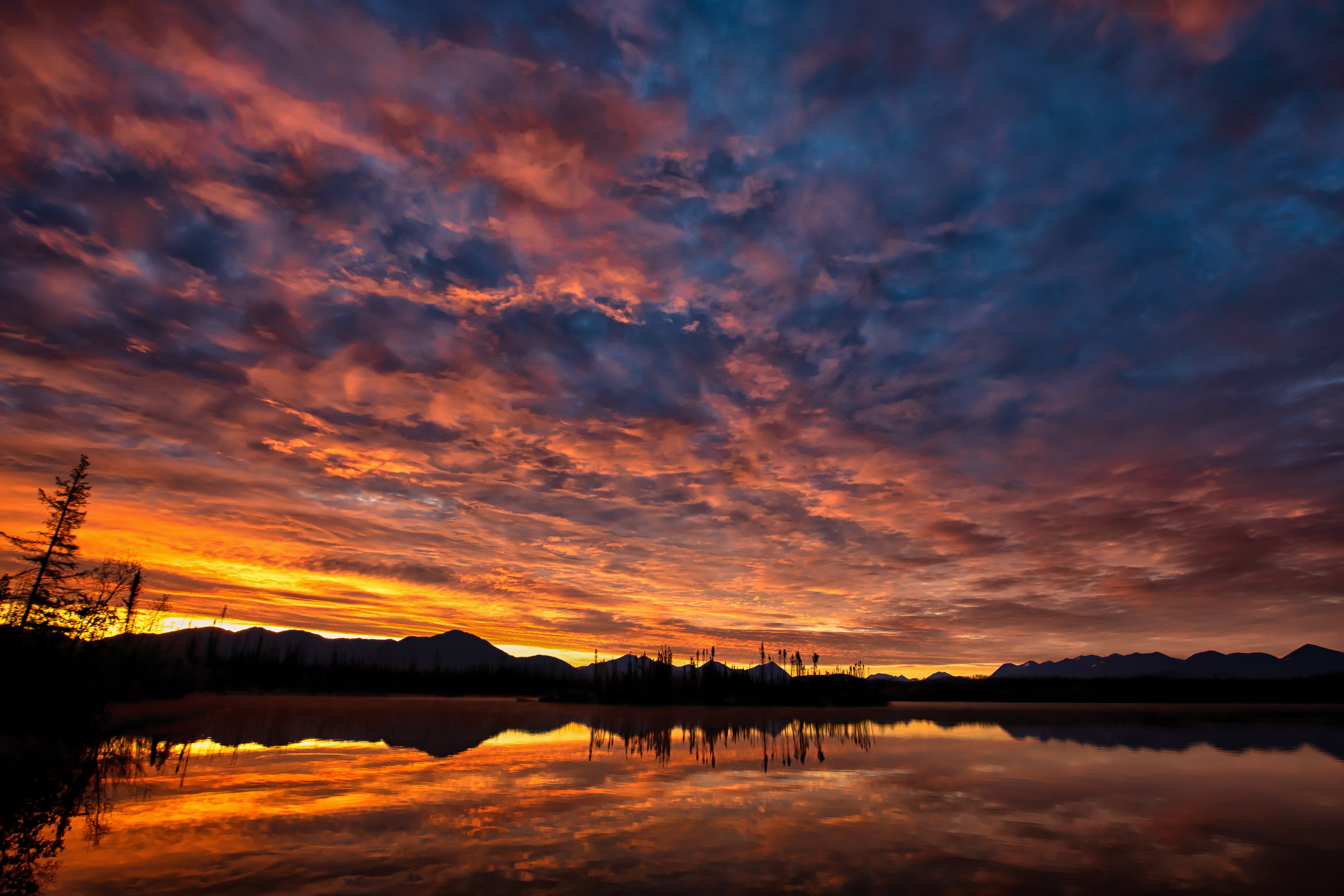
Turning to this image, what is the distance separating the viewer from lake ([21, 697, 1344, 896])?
11062 millimetres

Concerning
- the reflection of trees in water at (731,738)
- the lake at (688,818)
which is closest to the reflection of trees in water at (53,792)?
the lake at (688,818)

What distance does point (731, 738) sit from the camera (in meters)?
39.3

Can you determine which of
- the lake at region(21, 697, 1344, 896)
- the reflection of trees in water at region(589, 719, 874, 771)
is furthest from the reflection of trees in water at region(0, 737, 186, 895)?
the reflection of trees in water at region(589, 719, 874, 771)

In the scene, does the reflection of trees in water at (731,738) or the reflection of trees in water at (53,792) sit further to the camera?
the reflection of trees in water at (731,738)

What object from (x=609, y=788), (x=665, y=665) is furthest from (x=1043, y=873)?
(x=665, y=665)

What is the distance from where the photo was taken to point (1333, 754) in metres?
33.0

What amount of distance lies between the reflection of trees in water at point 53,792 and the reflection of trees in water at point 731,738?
58.2 feet

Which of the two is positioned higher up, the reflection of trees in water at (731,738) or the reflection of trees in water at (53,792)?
the reflection of trees in water at (53,792)

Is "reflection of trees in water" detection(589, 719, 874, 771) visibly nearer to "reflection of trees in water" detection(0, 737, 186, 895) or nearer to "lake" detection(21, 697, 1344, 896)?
"lake" detection(21, 697, 1344, 896)

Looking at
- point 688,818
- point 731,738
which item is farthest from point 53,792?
point 731,738

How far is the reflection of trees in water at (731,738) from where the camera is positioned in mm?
30094

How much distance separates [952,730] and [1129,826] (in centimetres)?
3934

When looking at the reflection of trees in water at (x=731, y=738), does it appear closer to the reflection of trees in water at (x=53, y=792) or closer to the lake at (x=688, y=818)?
the lake at (x=688, y=818)

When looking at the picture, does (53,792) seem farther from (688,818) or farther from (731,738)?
(731,738)
